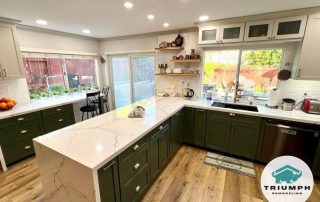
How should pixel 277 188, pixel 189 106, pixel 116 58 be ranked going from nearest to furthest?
pixel 277 188, pixel 189 106, pixel 116 58

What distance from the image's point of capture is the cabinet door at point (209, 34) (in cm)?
277

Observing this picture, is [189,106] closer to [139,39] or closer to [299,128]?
[299,128]

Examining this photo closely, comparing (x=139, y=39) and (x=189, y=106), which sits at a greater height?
(x=139, y=39)

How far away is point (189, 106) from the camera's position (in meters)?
2.91

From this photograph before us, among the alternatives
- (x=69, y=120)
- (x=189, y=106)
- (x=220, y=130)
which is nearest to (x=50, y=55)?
(x=69, y=120)

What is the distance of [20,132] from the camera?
2.54 m

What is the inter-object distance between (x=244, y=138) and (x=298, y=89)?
126cm

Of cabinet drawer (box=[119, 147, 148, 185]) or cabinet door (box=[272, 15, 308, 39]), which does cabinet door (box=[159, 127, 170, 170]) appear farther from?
cabinet door (box=[272, 15, 308, 39])

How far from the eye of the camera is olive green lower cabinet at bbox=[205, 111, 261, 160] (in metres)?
2.48

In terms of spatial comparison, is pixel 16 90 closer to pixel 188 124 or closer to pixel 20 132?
pixel 20 132

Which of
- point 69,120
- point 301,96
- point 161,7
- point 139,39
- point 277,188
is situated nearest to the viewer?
point 277,188

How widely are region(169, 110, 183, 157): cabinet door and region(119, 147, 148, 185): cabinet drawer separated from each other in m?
0.82

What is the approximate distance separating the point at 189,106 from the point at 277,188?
5.70 feet

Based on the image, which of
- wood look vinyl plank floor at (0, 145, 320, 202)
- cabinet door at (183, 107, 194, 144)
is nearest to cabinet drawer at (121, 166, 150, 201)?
wood look vinyl plank floor at (0, 145, 320, 202)
